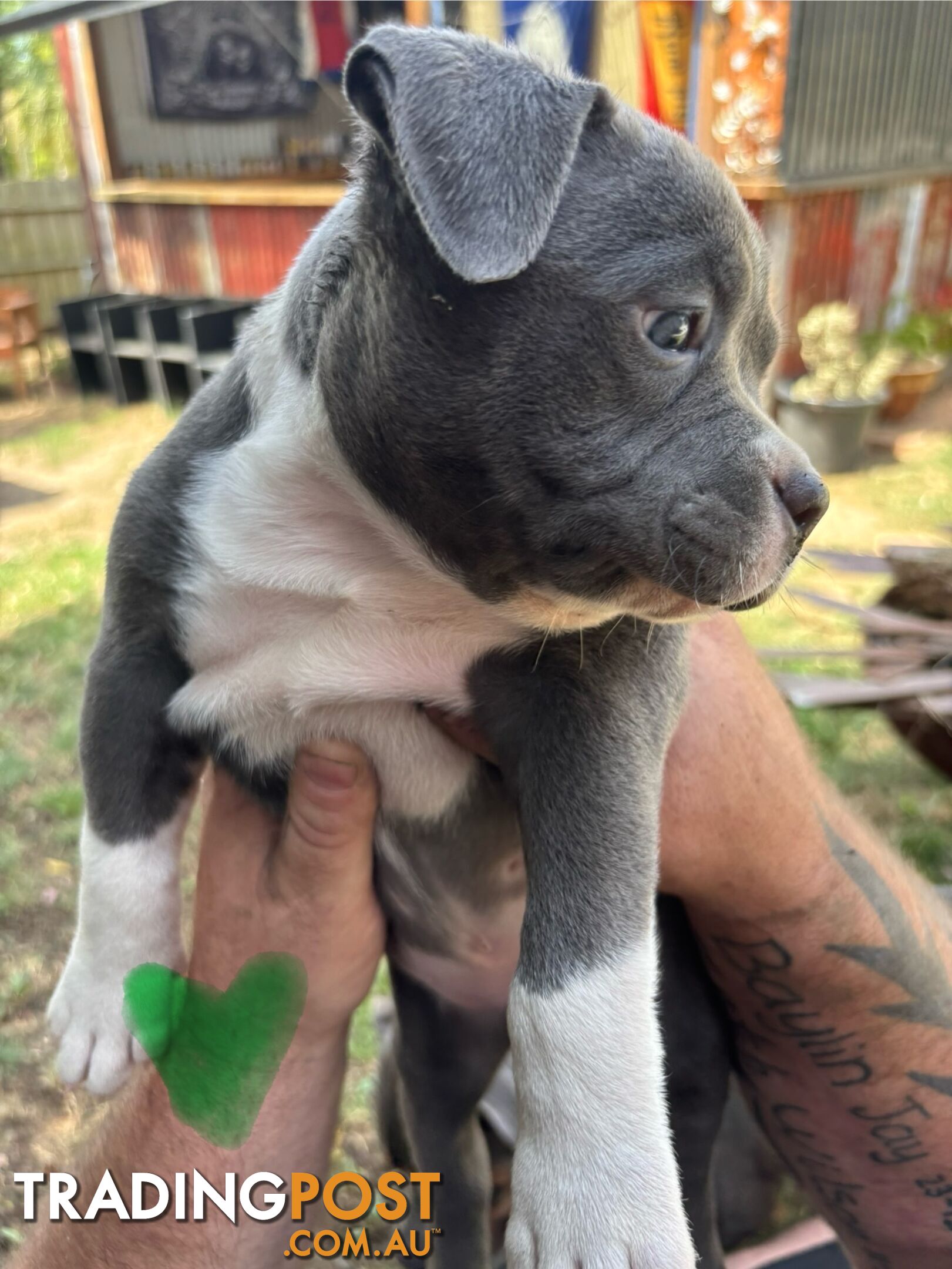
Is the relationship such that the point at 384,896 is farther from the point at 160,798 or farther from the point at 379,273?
the point at 379,273

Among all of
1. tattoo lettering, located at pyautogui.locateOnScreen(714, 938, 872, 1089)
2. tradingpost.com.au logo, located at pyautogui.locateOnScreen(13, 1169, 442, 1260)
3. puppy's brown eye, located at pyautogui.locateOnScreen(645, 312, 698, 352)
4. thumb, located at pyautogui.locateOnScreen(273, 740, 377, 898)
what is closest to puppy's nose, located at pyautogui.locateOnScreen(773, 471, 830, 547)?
puppy's brown eye, located at pyautogui.locateOnScreen(645, 312, 698, 352)

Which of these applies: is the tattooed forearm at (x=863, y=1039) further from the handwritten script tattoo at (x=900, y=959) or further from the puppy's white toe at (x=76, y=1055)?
the puppy's white toe at (x=76, y=1055)

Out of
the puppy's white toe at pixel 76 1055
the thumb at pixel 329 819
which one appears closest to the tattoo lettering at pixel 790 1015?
the thumb at pixel 329 819

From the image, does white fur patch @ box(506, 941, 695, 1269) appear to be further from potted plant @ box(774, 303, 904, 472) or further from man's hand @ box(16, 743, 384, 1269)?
potted plant @ box(774, 303, 904, 472)

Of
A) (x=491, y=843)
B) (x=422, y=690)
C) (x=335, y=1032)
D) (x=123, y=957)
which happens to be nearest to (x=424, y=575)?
(x=422, y=690)

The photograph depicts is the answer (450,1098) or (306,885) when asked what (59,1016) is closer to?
(306,885)

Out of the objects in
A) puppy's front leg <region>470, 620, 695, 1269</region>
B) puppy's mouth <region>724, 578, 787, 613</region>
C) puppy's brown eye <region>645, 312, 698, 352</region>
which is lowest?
puppy's front leg <region>470, 620, 695, 1269</region>

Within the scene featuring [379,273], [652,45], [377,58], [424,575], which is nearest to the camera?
[377,58]
